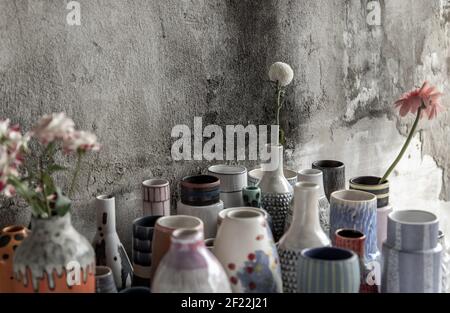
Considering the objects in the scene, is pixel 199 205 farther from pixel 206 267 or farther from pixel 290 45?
pixel 290 45

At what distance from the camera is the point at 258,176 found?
5.76 ft

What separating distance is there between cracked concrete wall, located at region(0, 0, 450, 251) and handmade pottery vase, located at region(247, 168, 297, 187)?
0.16 meters

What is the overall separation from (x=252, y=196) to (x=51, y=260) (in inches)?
23.0

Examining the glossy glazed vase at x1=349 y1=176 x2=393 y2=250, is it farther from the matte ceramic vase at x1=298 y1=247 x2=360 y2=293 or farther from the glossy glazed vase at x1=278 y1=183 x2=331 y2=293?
the matte ceramic vase at x1=298 y1=247 x2=360 y2=293

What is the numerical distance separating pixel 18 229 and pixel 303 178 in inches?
28.2

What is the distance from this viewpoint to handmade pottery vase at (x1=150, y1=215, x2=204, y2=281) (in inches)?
49.5

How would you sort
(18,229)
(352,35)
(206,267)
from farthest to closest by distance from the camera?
1. (352,35)
2. (18,229)
3. (206,267)

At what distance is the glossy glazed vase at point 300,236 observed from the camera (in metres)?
1.29

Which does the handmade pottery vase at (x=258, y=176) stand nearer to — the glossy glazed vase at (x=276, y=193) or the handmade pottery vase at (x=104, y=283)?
the glossy glazed vase at (x=276, y=193)

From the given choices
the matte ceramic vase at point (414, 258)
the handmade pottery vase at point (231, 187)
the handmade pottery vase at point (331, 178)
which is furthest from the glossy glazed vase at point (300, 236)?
the handmade pottery vase at point (331, 178)

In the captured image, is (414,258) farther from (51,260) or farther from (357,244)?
(51,260)

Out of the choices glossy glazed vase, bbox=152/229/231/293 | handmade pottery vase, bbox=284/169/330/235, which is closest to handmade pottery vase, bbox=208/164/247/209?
handmade pottery vase, bbox=284/169/330/235

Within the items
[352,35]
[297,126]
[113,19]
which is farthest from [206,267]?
[352,35]

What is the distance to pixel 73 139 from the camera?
3.73 ft
